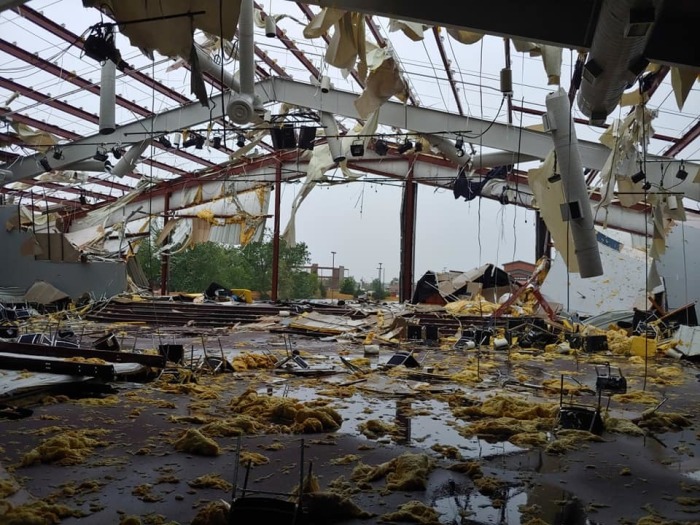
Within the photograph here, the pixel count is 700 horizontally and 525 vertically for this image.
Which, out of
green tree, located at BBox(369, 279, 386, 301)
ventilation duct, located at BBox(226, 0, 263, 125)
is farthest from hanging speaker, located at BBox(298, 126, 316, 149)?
green tree, located at BBox(369, 279, 386, 301)

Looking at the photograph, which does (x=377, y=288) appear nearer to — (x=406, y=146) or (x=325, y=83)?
(x=406, y=146)

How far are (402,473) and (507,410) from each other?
2.22m

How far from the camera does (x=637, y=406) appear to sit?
6004 mm

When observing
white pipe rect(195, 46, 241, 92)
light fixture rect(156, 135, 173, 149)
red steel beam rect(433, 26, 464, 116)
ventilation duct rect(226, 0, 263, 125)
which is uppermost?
red steel beam rect(433, 26, 464, 116)

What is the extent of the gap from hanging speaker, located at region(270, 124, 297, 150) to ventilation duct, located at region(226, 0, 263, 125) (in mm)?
3409

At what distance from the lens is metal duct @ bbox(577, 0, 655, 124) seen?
3986mm

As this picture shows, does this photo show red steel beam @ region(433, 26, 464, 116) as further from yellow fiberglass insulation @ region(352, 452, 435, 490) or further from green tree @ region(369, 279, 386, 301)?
green tree @ region(369, 279, 386, 301)

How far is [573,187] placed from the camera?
769 centimetres

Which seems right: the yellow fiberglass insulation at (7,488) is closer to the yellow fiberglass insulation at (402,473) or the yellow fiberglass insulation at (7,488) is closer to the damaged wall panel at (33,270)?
the yellow fiberglass insulation at (402,473)

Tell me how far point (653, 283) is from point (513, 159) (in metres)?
4.81

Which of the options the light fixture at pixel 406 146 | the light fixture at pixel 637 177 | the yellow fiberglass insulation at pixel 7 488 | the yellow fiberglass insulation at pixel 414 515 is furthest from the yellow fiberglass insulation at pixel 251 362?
the light fixture at pixel 406 146

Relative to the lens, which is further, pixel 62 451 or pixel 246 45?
pixel 246 45

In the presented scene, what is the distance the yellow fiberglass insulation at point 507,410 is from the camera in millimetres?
5258

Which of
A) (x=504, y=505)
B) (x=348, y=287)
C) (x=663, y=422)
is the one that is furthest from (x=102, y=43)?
(x=348, y=287)
